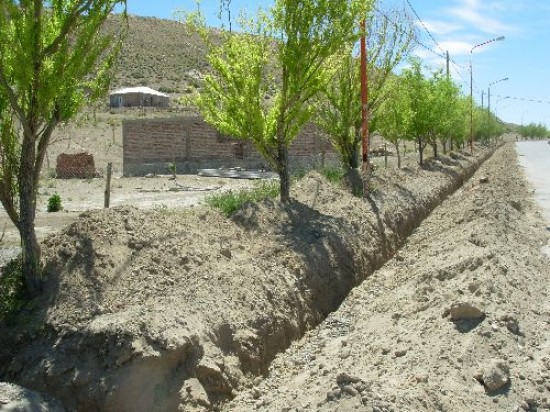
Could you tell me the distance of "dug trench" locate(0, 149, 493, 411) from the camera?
6.00 metres

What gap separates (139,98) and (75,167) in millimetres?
26664

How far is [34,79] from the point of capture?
6988mm

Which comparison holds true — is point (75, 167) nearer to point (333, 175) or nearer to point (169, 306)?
point (333, 175)

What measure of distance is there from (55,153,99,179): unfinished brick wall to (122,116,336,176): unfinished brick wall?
2208 millimetres

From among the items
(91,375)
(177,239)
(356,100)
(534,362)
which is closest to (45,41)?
(177,239)

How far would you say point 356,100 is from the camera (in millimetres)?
17906

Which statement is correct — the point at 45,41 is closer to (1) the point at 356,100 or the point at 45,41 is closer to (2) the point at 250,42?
(2) the point at 250,42

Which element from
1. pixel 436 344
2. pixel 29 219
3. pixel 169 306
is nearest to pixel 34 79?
pixel 29 219

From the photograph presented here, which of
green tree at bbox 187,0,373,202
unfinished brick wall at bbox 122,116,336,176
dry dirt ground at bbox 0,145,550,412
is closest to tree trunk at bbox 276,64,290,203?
green tree at bbox 187,0,373,202

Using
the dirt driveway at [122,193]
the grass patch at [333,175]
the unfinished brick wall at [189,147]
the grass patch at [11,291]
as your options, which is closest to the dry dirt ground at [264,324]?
the grass patch at [11,291]

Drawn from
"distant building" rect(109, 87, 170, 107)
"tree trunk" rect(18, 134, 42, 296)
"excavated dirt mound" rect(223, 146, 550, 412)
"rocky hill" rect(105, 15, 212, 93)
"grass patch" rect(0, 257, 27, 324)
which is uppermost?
"rocky hill" rect(105, 15, 212, 93)

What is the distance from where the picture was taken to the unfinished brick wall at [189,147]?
30.8m

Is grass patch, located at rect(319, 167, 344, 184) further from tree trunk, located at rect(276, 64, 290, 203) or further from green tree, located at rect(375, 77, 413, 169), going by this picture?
green tree, located at rect(375, 77, 413, 169)

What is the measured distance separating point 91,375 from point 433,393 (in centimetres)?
302
